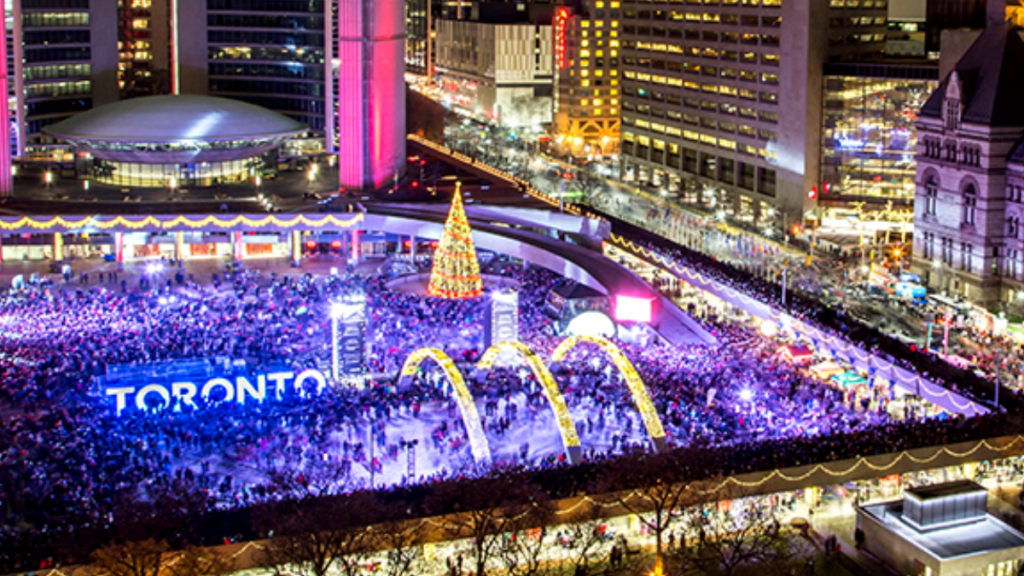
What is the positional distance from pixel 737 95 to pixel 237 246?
5219 centimetres

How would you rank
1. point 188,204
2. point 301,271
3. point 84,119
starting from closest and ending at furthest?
point 301,271
point 188,204
point 84,119

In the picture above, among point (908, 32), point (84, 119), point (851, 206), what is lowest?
point (851, 206)

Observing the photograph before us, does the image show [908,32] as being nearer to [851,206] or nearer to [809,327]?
[851,206]

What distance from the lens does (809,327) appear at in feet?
244

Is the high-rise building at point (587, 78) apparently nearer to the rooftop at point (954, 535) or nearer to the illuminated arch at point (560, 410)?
the illuminated arch at point (560, 410)

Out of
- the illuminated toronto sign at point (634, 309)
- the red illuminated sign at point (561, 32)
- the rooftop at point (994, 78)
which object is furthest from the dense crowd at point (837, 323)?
the red illuminated sign at point (561, 32)

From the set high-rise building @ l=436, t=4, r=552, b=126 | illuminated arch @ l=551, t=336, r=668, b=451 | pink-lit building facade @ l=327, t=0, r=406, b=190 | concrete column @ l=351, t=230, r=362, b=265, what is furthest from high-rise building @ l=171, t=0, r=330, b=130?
illuminated arch @ l=551, t=336, r=668, b=451

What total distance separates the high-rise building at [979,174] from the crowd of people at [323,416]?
2059 cm

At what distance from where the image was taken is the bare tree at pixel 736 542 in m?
49.4

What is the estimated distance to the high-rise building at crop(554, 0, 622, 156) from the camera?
551 ft

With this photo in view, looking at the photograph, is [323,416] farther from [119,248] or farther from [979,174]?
[979,174]

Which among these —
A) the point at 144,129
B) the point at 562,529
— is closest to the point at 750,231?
the point at 144,129

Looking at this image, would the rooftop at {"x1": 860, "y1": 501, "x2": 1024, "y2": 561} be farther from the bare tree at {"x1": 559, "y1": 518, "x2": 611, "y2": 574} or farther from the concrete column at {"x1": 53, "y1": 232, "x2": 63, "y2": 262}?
the concrete column at {"x1": 53, "y1": 232, "x2": 63, "y2": 262}

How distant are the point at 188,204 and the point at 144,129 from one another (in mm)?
9836
